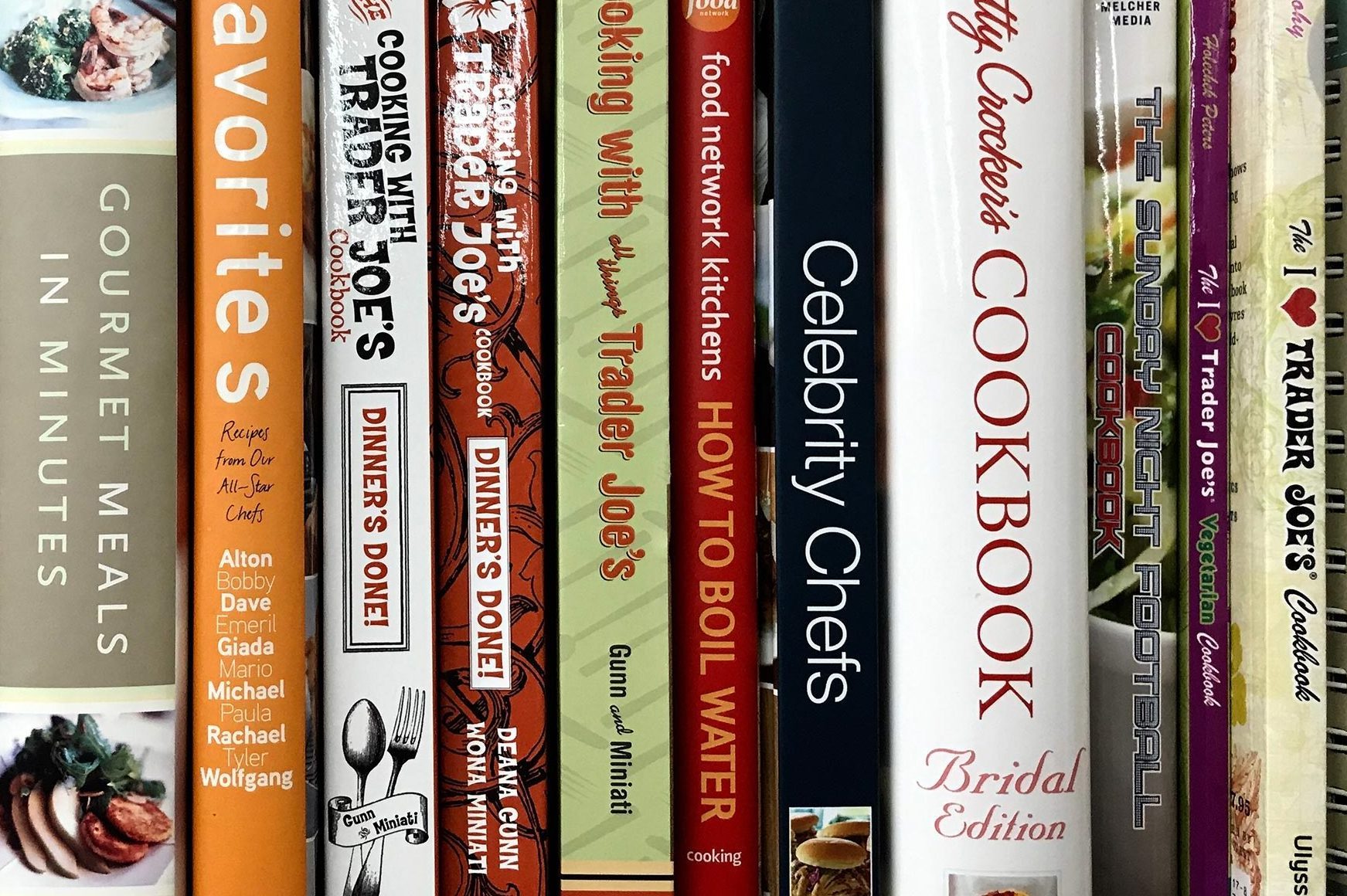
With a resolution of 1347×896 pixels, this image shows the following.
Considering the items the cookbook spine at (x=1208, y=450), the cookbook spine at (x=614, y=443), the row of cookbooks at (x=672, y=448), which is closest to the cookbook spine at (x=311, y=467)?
the row of cookbooks at (x=672, y=448)

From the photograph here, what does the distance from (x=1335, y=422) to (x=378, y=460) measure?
0.42 meters

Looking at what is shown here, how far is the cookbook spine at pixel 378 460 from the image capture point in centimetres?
42

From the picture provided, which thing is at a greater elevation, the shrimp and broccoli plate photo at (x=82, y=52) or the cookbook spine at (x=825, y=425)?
the shrimp and broccoli plate photo at (x=82, y=52)

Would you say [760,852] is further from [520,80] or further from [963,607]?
[520,80]

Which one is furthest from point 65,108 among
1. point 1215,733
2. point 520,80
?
point 1215,733

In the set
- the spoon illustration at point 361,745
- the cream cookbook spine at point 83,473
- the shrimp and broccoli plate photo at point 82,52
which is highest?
the shrimp and broccoli plate photo at point 82,52

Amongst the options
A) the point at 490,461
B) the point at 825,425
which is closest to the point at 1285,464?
the point at 825,425

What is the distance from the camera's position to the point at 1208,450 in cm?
43

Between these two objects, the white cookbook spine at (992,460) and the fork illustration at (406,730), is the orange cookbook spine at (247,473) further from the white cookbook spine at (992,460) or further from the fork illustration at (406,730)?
the white cookbook spine at (992,460)

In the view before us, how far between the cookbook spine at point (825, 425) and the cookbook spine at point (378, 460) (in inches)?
6.0

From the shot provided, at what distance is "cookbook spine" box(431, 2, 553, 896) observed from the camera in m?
0.43

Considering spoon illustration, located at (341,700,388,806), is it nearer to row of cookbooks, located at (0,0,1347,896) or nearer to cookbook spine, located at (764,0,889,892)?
row of cookbooks, located at (0,0,1347,896)

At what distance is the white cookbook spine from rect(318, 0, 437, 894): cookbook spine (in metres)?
0.21

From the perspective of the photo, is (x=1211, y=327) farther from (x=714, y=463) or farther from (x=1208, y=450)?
(x=714, y=463)
